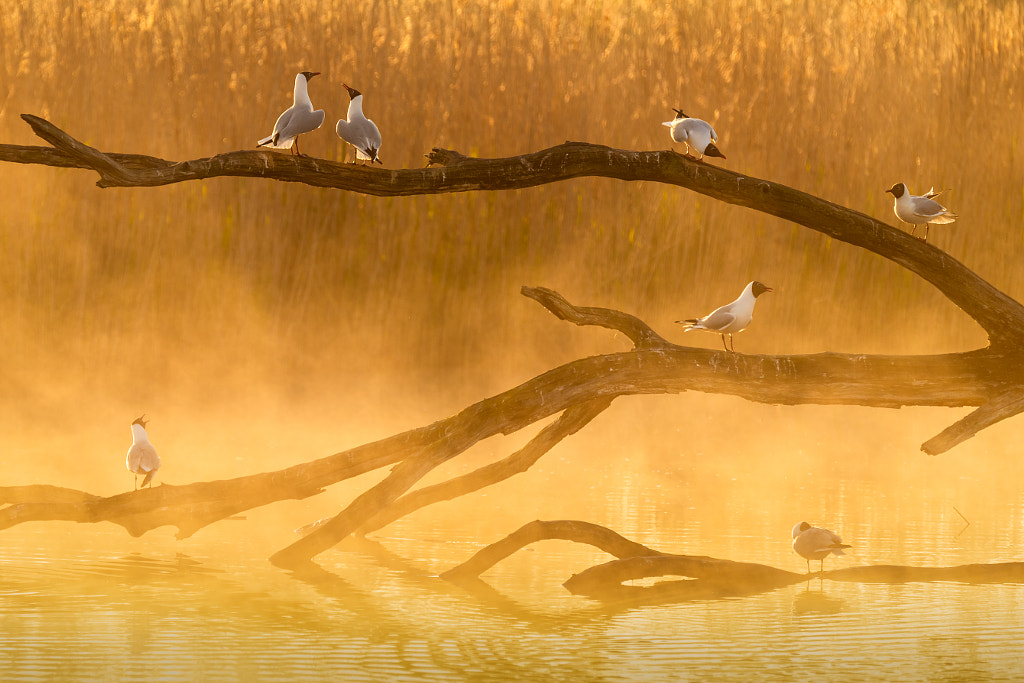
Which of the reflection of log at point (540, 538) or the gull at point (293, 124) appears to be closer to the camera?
the reflection of log at point (540, 538)

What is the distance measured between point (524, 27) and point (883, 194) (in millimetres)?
3395

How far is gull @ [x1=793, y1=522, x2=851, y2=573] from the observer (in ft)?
21.8

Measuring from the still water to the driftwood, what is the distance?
1.35 feet

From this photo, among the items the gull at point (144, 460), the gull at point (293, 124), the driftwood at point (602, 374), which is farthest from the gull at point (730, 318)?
the gull at point (144, 460)

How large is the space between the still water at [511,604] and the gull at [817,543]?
164 mm

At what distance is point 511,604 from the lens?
20.2 ft

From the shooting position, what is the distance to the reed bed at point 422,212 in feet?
36.6

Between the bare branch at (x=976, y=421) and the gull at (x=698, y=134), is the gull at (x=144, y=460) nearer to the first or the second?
the gull at (x=698, y=134)

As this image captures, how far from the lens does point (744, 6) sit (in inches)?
485

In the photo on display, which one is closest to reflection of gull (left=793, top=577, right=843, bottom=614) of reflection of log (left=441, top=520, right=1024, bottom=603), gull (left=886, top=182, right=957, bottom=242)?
reflection of log (left=441, top=520, right=1024, bottom=603)

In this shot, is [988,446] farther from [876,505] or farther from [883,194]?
[876,505]

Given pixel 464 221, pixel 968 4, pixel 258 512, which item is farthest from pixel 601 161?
pixel 968 4

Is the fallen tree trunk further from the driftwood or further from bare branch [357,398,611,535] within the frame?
bare branch [357,398,611,535]

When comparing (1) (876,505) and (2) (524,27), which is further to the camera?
(2) (524,27)
